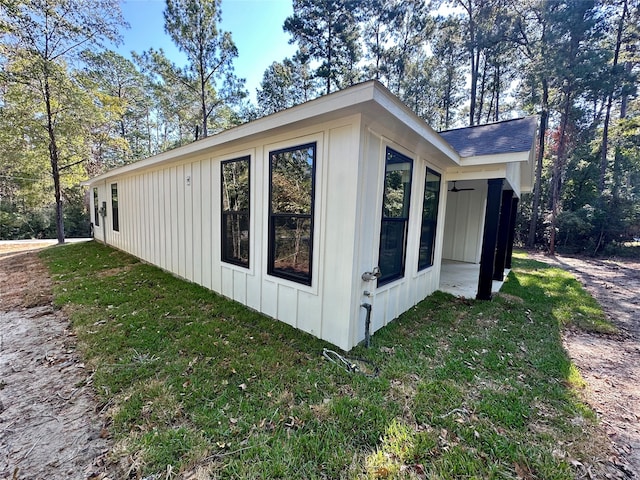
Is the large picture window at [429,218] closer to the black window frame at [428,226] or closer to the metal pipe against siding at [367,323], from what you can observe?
the black window frame at [428,226]

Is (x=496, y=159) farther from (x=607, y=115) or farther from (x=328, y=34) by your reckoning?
(x=607, y=115)

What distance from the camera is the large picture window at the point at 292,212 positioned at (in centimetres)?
319

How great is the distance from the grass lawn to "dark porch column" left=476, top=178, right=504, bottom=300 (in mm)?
788

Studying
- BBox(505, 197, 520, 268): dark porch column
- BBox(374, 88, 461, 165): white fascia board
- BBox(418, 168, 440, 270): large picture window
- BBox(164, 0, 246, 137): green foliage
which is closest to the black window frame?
BBox(418, 168, 440, 270): large picture window

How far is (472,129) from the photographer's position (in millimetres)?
6332

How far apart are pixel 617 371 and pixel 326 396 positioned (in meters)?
3.18

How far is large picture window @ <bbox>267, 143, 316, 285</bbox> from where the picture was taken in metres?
3.19

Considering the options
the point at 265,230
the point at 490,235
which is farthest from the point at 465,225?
the point at 265,230

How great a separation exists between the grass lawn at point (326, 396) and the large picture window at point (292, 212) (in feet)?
2.58

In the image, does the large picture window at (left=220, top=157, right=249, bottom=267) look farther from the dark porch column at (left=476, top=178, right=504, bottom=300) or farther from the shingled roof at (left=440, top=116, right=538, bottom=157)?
the dark porch column at (left=476, top=178, right=504, bottom=300)

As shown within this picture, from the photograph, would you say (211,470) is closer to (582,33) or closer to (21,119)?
(21,119)

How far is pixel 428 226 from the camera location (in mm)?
4617

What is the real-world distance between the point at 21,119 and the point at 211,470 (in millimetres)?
13873

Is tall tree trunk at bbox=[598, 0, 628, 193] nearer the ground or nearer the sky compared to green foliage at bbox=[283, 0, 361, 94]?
nearer the ground
